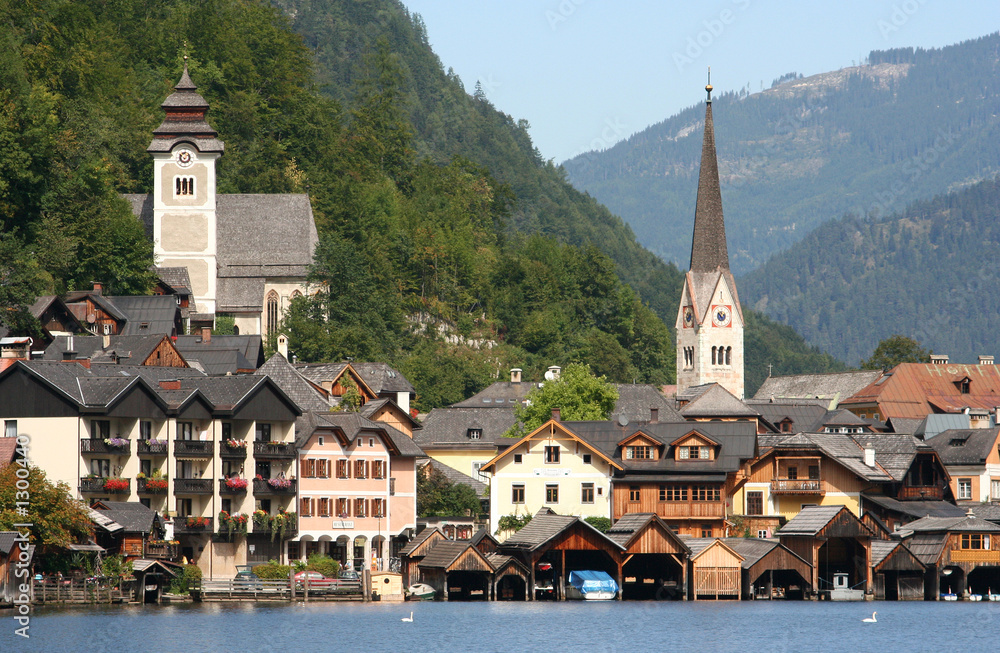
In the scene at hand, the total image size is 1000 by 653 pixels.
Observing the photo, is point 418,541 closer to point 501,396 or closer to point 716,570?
point 716,570

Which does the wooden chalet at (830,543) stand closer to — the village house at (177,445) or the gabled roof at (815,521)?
the gabled roof at (815,521)

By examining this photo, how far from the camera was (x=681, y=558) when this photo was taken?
76500mm

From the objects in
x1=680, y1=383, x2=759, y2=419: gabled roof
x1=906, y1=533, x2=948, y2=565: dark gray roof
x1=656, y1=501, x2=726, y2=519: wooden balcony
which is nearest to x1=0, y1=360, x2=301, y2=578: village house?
x1=656, y1=501, x2=726, y2=519: wooden balcony

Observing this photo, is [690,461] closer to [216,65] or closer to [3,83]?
[3,83]

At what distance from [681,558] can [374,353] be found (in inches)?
1828

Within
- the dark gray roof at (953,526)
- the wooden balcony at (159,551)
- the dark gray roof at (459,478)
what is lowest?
the wooden balcony at (159,551)

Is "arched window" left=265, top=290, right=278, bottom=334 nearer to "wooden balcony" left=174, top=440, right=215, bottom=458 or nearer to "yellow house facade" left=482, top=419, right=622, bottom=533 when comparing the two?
"yellow house facade" left=482, top=419, right=622, bottom=533

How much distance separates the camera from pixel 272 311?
12125cm

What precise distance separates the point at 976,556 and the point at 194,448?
37.0m

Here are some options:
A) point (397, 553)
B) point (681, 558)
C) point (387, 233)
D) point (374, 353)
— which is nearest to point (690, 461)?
point (681, 558)

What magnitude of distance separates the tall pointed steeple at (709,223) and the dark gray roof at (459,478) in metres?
54.4

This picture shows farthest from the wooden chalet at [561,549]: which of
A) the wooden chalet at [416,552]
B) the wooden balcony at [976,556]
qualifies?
the wooden balcony at [976,556]

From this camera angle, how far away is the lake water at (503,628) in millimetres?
56844

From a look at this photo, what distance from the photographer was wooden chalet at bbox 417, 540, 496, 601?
74.1m
